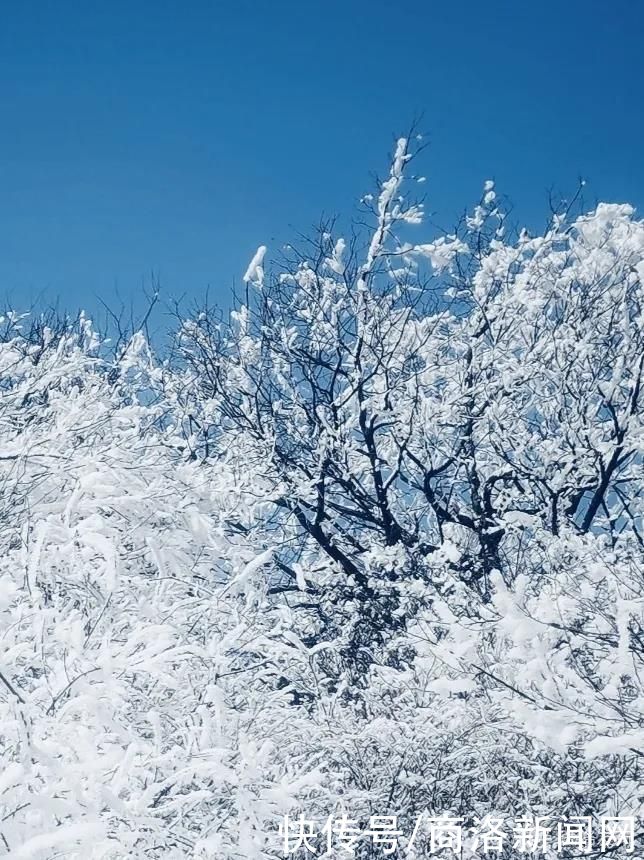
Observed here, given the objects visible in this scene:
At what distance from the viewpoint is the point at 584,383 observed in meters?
10.5

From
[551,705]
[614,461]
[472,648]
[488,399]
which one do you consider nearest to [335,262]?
[488,399]

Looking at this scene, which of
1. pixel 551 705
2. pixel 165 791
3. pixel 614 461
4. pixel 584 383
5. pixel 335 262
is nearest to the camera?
pixel 165 791

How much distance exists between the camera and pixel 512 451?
10.6 m

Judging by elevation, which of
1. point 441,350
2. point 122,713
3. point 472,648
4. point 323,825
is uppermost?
point 441,350

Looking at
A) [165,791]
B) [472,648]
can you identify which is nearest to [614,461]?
[472,648]

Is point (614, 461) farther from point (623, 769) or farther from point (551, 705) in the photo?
point (551, 705)

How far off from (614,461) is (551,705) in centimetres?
592

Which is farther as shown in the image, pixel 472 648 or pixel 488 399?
pixel 488 399

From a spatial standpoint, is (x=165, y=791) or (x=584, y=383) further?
(x=584, y=383)

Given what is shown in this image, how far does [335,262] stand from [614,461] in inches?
183

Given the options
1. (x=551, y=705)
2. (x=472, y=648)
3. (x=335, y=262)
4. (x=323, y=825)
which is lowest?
(x=323, y=825)

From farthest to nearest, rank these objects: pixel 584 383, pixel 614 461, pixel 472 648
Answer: pixel 584 383, pixel 614 461, pixel 472 648

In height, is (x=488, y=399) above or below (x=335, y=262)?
below

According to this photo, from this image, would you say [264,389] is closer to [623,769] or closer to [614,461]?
[614,461]
